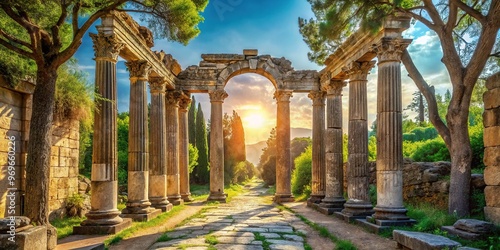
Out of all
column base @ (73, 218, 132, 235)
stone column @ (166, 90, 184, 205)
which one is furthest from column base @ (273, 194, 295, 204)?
column base @ (73, 218, 132, 235)

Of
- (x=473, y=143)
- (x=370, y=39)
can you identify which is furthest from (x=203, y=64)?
(x=473, y=143)

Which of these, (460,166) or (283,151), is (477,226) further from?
Result: (283,151)

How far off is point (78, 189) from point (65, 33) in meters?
5.05

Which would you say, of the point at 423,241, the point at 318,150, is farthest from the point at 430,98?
the point at 423,241

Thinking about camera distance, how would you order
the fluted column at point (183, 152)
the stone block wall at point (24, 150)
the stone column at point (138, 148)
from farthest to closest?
the fluted column at point (183, 152), the stone column at point (138, 148), the stone block wall at point (24, 150)

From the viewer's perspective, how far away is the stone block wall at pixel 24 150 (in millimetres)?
8742

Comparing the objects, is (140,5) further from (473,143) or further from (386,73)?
(473,143)

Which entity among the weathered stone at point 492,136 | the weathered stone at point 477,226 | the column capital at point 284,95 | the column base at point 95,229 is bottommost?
the column base at point 95,229

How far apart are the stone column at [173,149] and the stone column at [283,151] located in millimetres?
4665

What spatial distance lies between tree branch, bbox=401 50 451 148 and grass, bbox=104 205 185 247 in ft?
30.2

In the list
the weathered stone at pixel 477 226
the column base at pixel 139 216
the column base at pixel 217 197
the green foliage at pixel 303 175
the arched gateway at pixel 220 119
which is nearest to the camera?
the weathered stone at pixel 477 226

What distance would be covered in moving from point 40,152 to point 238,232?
4.90 metres

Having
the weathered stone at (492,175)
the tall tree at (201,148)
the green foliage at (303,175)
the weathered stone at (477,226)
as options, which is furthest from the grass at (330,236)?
the tall tree at (201,148)

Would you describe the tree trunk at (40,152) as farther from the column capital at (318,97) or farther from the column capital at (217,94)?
the column capital at (318,97)
